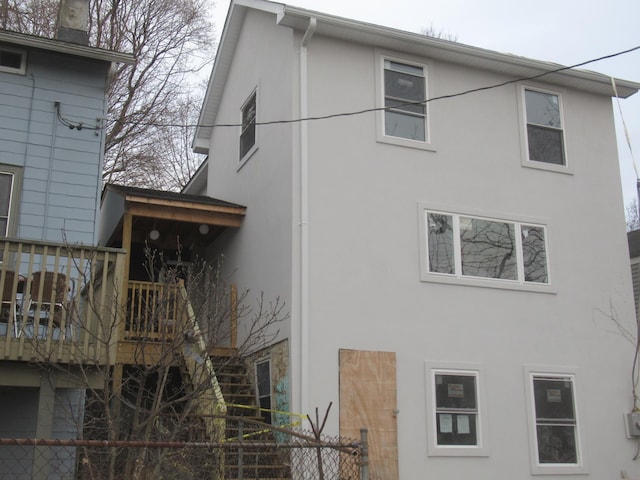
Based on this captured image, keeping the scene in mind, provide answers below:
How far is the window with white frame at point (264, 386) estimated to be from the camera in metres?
11.4

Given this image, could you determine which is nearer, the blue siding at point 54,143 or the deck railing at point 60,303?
the deck railing at point 60,303

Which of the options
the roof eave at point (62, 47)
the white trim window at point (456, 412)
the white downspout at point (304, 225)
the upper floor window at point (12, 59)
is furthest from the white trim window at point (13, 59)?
the white trim window at point (456, 412)

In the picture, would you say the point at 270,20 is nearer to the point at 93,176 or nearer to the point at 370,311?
the point at 93,176

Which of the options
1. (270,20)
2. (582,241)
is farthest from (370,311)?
(270,20)

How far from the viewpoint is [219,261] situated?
14711mm

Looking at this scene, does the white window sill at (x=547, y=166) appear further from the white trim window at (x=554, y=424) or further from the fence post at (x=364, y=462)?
the fence post at (x=364, y=462)

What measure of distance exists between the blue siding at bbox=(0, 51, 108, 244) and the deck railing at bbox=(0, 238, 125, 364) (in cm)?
217

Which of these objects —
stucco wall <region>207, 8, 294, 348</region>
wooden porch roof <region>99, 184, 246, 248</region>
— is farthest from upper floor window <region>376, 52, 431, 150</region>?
wooden porch roof <region>99, 184, 246, 248</region>

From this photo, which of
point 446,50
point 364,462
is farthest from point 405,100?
point 364,462

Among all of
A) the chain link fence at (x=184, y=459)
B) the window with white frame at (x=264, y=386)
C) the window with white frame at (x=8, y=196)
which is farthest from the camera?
the window with white frame at (x=264, y=386)

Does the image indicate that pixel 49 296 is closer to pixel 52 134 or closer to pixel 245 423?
pixel 52 134

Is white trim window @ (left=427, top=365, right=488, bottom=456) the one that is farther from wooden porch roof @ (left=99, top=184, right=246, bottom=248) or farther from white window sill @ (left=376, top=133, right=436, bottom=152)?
wooden porch roof @ (left=99, top=184, right=246, bottom=248)

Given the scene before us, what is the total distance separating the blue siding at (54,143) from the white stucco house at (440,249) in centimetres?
286

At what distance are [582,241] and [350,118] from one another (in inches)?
180
